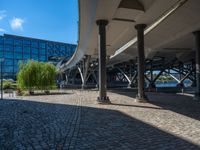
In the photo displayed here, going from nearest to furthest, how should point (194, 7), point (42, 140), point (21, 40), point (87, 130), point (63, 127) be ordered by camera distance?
point (42, 140) < point (87, 130) < point (63, 127) < point (194, 7) < point (21, 40)

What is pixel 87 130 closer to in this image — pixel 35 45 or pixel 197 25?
pixel 197 25

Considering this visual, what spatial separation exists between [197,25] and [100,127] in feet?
52.0

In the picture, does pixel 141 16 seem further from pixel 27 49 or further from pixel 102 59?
pixel 27 49

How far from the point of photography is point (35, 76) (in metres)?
33.1

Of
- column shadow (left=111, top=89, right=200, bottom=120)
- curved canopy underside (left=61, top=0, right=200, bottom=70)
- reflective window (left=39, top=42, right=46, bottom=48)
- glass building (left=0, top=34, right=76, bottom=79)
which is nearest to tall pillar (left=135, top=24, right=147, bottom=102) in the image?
curved canopy underside (left=61, top=0, right=200, bottom=70)

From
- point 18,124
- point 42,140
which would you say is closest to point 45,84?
point 18,124

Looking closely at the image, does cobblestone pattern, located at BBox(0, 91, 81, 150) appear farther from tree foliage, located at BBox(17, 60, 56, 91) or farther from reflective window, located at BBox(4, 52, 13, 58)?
reflective window, located at BBox(4, 52, 13, 58)

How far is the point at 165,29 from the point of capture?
80.8 ft

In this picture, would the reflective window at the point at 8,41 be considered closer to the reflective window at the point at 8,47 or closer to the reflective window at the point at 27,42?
the reflective window at the point at 8,47

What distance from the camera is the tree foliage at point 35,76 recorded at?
32625 mm

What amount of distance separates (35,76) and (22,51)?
74.4 m

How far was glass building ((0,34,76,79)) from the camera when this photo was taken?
9849cm

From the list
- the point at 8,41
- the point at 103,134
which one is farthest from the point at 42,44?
the point at 103,134

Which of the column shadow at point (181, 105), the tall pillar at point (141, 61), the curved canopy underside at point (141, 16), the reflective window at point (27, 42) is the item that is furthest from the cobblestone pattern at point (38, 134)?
the reflective window at point (27, 42)
